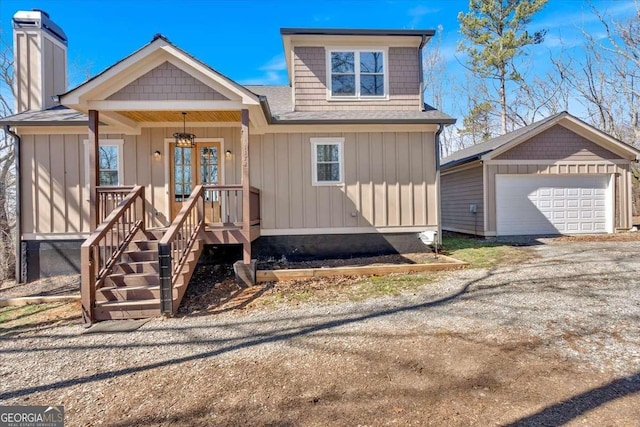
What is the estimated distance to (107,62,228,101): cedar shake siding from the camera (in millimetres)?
6027

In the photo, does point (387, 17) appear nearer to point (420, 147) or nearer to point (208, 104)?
point (420, 147)

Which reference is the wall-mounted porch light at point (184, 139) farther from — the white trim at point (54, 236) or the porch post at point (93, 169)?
the white trim at point (54, 236)

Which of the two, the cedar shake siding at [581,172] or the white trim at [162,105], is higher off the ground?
the white trim at [162,105]

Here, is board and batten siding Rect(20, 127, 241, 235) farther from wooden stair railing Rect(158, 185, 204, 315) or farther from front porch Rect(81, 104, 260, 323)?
wooden stair railing Rect(158, 185, 204, 315)

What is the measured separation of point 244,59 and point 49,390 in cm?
1486

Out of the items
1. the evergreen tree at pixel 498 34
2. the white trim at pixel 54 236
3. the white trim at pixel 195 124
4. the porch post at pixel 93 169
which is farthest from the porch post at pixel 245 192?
the evergreen tree at pixel 498 34

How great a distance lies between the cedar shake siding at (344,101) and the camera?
852cm

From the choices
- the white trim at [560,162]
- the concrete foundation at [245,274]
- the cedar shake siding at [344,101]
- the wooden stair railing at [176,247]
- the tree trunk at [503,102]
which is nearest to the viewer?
the wooden stair railing at [176,247]

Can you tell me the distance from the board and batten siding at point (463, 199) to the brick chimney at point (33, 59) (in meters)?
12.4

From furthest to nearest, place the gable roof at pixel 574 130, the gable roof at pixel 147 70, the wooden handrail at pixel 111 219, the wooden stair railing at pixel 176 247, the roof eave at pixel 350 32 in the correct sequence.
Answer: the gable roof at pixel 574 130
the roof eave at pixel 350 32
the gable roof at pixel 147 70
the wooden handrail at pixel 111 219
the wooden stair railing at pixel 176 247

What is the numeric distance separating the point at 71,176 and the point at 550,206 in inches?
540

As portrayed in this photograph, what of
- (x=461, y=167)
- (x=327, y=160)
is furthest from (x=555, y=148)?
(x=327, y=160)

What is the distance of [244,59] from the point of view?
15.1 m

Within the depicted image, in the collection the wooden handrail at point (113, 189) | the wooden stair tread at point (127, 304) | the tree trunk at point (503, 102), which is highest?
the tree trunk at point (503, 102)
